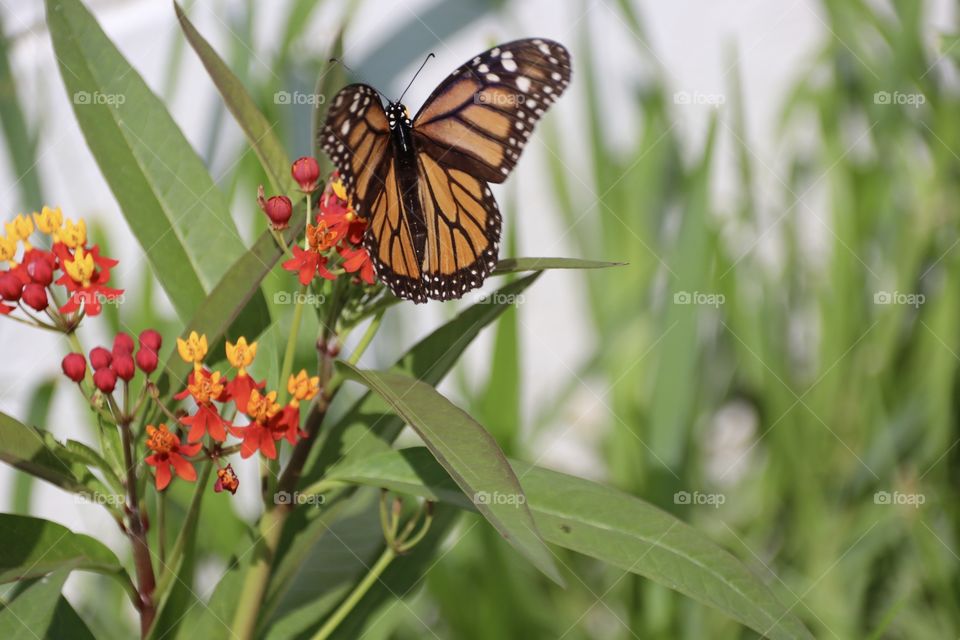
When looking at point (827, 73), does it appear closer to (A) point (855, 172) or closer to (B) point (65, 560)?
(A) point (855, 172)

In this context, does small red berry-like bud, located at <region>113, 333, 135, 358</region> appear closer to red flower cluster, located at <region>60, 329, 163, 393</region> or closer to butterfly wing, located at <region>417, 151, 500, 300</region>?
red flower cluster, located at <region>60, 329, 163, 393</region>

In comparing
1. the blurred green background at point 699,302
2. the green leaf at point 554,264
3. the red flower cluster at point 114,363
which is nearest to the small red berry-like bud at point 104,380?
the red flower cluster at point 114,363

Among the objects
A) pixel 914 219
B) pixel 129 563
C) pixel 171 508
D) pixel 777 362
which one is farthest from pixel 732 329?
pixel 129 563

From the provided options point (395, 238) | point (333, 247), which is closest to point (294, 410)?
point (333, 247)

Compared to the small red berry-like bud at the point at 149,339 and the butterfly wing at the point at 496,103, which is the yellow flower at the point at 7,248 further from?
the butterfly wing at the point at 496,103

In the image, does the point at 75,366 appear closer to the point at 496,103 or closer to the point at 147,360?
the point at 147,360

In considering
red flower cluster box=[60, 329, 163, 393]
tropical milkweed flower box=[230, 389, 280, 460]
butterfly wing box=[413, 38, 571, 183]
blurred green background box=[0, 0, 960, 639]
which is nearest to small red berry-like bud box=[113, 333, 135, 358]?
red flower cluster box=[60, 329, 163, 393]
